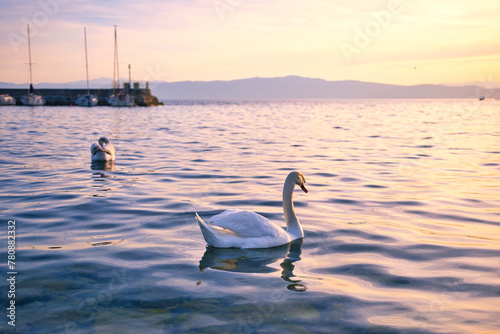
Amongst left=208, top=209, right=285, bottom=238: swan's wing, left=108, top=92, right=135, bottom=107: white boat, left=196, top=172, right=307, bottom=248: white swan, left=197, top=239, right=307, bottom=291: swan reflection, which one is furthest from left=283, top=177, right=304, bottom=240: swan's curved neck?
left=108, top=92, right=135, bottom=107: white boat

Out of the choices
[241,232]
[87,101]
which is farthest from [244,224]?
[87,101]

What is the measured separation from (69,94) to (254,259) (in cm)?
10006

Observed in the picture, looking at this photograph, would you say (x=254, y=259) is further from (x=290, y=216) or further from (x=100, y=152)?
(x=100, y=152)

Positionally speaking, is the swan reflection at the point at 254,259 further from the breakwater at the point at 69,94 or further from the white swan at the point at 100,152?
the breakwater at the point at 69,94

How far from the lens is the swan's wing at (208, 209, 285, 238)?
6867 mm

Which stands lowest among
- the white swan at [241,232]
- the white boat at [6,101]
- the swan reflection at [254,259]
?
the swan reflection at [254,259]

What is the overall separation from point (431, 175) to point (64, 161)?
12797mm

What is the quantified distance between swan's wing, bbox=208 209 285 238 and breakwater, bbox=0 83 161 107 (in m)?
94.8

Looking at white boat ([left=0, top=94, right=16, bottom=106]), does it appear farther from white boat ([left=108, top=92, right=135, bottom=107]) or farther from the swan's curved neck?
the swan's curved neck

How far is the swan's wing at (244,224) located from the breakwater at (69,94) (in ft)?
311

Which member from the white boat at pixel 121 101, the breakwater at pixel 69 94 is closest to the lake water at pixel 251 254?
the white boat at pixel 121 101

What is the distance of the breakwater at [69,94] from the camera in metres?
95.2

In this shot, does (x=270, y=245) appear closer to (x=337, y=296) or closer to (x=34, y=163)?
(x=337, y=296)

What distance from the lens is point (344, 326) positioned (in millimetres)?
4773
